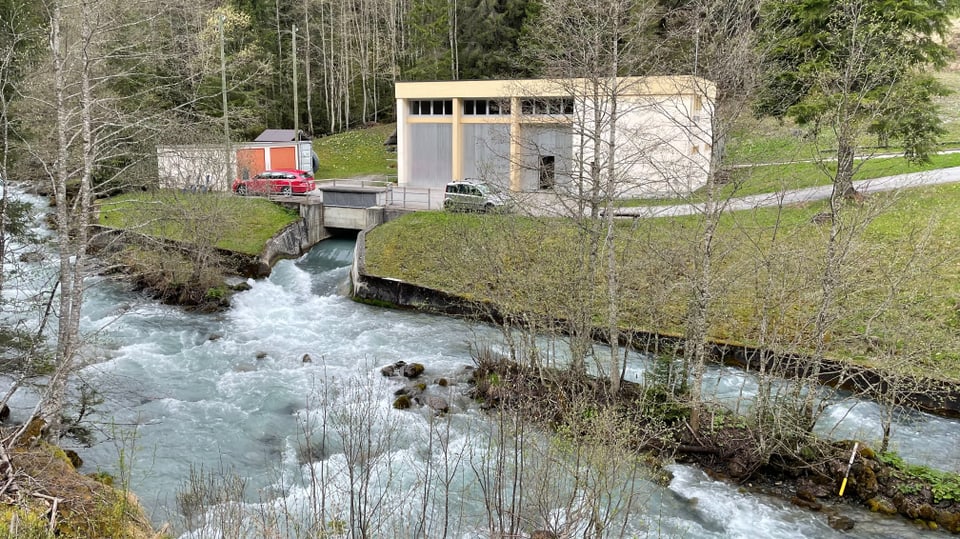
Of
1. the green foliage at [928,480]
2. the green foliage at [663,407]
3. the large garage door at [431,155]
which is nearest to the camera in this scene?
the green foliage at [928,480]

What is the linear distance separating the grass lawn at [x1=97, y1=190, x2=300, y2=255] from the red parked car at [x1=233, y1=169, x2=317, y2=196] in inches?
56.7

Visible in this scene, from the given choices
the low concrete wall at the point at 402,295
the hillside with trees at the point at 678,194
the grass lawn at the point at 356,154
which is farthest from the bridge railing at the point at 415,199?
the grass lawn at the point at 356,154

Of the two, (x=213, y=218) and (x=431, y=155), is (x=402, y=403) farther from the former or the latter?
(x=431, y=155)

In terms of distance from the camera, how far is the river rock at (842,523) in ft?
37.9

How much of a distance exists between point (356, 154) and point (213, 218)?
29.8 metres

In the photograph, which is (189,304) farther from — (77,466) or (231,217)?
(77,466)

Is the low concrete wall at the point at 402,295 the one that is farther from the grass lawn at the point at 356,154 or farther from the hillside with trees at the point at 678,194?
the grass lawn at the point at 356,154

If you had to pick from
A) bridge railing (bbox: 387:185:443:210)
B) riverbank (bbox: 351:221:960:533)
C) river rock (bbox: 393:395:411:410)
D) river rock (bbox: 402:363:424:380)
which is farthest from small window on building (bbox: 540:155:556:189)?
bridge railing (bbox: 387:185:443:210)

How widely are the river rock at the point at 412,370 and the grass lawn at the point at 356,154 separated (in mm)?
30092

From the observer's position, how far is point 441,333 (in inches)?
851

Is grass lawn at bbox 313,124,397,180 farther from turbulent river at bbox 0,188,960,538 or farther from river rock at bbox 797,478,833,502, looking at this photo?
river rock at bbox 797,478,833,502

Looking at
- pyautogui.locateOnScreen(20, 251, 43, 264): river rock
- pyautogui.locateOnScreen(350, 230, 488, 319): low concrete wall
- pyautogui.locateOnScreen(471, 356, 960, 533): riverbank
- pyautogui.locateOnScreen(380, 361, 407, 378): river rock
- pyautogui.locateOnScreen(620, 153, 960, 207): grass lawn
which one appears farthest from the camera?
pyautogui.locateOnScreen(350, 230, 488, 319): low concrete wall

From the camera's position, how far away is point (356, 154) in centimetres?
5347

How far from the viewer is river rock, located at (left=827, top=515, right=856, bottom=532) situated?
11.6 metres
